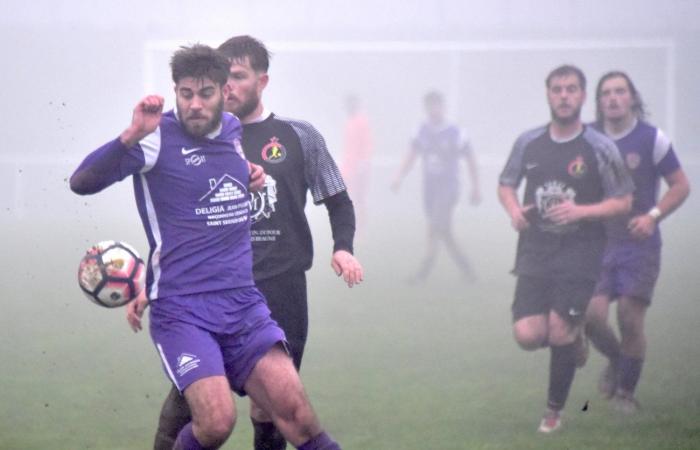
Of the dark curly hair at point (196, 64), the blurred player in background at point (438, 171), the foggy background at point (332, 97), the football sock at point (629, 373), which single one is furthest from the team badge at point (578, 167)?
the blurred player in background at point (438, 171)

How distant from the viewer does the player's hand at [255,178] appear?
215 inches

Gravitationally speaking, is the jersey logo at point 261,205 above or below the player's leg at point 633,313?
above

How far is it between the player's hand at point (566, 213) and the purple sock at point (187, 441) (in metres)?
3.03

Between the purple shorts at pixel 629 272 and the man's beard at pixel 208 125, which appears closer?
the man's beard at pixel 208 125

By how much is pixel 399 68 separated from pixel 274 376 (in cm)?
2279

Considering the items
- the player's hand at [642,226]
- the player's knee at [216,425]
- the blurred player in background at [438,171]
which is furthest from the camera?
the blurred player in background at [438,171]

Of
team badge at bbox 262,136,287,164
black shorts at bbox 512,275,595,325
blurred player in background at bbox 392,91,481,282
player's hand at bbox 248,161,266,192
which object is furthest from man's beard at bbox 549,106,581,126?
blurred player in background at bbox 392,91,481,282

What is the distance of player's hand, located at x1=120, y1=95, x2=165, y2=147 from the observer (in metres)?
4.98

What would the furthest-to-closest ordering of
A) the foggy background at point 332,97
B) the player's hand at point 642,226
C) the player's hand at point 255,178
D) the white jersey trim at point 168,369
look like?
the foggy background at point 332,97
the player's hand at point 642,226
the player's hand at point 255,178
the white jersey trim at point 168,369

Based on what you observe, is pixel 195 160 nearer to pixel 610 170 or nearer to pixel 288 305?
pixel 288 305

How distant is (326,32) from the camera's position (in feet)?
75.9

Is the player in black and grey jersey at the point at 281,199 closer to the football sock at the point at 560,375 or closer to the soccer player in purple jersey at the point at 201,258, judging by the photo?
the soccer player in purple jersey at the point at 201,258

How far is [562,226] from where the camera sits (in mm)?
7625

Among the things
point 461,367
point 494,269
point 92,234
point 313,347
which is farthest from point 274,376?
point 92,234
